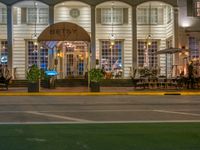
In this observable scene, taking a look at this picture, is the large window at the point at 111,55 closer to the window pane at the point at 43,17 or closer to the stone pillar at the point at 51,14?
the window pane at the point at 43,17

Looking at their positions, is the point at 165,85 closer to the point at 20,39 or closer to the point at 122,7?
the point at 122,7

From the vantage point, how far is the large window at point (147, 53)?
40.5 meters

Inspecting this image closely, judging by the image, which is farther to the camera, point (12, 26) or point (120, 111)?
point (12, 26)

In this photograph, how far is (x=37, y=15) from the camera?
1576 inches

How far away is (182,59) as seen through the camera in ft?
120

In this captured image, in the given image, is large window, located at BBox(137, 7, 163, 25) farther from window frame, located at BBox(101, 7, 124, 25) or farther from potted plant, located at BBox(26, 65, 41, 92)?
potted plant, located at BBox(26, 65, 41, 92)

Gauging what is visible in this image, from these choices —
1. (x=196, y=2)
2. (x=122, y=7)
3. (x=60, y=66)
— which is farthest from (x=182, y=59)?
(x=60, y=66)

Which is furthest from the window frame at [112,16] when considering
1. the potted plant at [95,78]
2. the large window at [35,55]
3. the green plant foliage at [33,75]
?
the green plant foliage at [33,75]

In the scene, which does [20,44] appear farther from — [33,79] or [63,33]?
[33,79]

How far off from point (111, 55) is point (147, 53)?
10.1 ft

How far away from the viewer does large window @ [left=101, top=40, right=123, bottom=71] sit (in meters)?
40.3

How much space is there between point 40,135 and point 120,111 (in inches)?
242

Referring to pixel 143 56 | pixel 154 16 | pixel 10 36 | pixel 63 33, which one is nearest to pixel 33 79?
pixel 63 33

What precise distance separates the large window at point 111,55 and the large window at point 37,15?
5294mm
